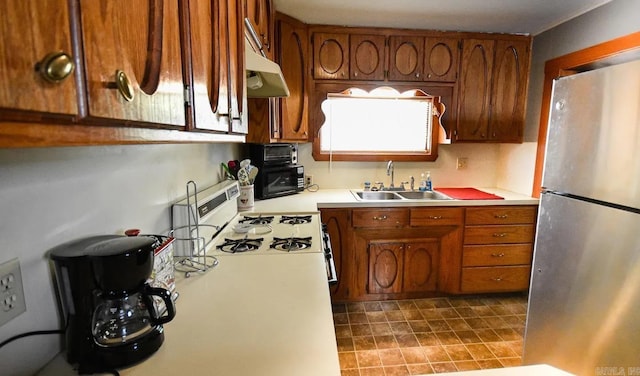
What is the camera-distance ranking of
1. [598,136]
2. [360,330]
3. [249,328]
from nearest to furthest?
1. [249,328]
2. [598,136]
3. [360,330]

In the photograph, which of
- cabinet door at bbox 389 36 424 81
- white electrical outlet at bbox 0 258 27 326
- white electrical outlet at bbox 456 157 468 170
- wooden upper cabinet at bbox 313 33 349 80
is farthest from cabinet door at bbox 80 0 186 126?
white electrical outlet at bbox 456 157 468 170

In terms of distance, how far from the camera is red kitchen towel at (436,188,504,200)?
2.56 metres

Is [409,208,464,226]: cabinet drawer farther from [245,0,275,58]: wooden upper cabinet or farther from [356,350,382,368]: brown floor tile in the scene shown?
[245,0,275,58]: wooden upper cabinet

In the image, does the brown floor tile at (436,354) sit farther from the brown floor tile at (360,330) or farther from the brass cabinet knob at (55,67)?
the brass cabinet knob at (55,67)

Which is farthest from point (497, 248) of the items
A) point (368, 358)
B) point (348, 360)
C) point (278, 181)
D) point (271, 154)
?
point (271, 154)

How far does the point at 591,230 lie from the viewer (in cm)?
140

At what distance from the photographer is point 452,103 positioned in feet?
8.84

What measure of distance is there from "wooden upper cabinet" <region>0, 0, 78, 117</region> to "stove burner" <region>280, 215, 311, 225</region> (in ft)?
5.31

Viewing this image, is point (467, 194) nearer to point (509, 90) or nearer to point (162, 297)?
point (509, 90)

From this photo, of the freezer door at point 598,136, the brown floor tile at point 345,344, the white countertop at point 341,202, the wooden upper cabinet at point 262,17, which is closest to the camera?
the freezer door at point 598,136

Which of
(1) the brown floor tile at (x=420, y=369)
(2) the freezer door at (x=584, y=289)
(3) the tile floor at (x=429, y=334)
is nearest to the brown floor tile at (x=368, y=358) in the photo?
(3) the tile floor at (x=429, y=334)

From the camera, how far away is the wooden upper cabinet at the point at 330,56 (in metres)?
2.51

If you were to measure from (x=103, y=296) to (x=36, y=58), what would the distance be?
0.54 meters

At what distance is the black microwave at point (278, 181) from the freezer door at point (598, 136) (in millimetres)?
1798
